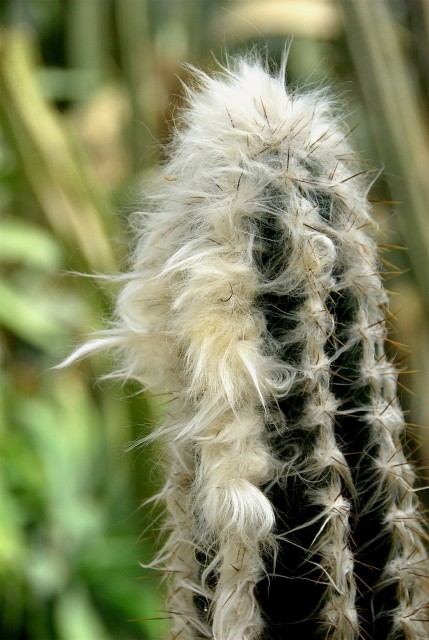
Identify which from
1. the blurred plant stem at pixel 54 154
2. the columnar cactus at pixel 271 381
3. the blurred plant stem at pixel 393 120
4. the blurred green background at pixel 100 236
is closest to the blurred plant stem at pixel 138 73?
the blurred green background at pixel 100 236

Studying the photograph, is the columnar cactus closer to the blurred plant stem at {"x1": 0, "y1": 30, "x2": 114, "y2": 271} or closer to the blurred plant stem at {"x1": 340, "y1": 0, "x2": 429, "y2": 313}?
the blurred plant stem at {"x1": 340, "y1": 0, "x2": 429, "y2": 313}

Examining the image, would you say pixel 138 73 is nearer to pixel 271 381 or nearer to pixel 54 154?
pixel 54 154

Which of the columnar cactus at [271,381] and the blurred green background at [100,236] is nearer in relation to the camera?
the columnar cactus at [271,381]

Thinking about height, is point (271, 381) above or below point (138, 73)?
below

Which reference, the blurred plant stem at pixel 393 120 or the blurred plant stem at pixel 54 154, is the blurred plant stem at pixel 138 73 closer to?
the blurred plant stem at pixel 54 154

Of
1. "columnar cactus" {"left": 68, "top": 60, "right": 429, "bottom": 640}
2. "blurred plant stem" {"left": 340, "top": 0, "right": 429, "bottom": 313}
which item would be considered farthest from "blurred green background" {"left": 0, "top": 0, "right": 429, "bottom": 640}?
"columnar cactus" {"left": 68, "top": 60, "right": 429, "bottom": 640}

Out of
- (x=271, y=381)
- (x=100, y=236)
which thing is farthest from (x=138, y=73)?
(x=271, y=381)

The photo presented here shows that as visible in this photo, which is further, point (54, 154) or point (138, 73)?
point (138, 73)

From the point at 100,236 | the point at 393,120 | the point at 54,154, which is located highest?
the point at 54,154
